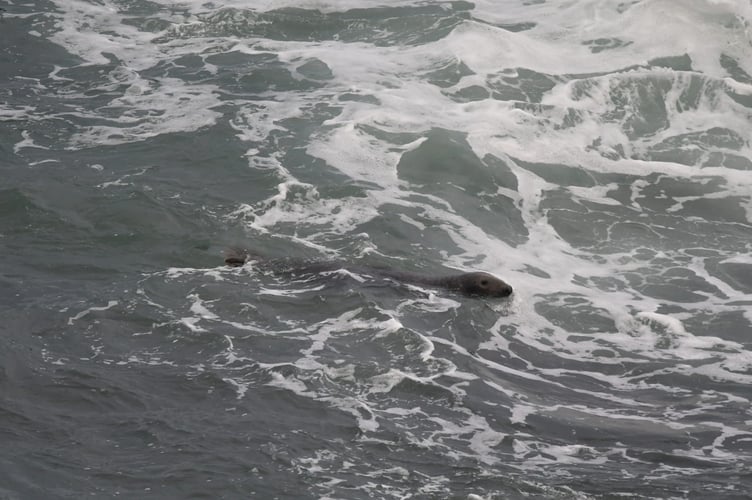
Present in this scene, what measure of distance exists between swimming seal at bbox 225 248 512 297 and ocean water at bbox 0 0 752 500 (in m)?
0.16

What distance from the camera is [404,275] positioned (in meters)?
12.0

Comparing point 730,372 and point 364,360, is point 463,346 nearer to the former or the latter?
point 364,360

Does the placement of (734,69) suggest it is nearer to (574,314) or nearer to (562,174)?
(562,174)

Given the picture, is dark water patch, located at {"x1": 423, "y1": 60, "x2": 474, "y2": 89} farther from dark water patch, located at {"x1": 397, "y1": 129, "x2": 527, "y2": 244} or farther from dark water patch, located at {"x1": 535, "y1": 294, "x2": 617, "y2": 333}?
dark water patch, located at {"x1": 535, "y1": 294, "x2": 617, "y2": 333}

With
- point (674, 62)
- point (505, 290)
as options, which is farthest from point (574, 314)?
point (674, 62)

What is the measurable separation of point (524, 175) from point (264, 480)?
914 cm

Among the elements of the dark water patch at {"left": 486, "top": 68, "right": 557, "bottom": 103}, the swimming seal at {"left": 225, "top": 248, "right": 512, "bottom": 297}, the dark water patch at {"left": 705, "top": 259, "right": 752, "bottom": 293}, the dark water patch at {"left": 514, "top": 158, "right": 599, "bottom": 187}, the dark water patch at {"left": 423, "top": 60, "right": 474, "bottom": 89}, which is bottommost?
the dark water patch at {"left": 514, "top": 158, "right": 599, "bottom": 187}

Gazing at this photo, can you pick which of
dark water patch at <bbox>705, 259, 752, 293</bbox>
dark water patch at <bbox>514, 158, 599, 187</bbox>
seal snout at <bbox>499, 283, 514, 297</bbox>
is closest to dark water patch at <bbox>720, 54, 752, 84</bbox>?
dark water patch at <bbox>514, 158, 599, 187</bbox>

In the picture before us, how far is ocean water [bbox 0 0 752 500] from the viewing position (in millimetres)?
8031

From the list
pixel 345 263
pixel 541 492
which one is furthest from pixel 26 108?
pixel 541 492

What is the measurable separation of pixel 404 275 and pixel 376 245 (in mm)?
1050

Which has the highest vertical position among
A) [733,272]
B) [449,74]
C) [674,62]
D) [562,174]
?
[674,62]

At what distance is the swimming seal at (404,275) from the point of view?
38.3 feet

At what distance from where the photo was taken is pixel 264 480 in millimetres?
7371
